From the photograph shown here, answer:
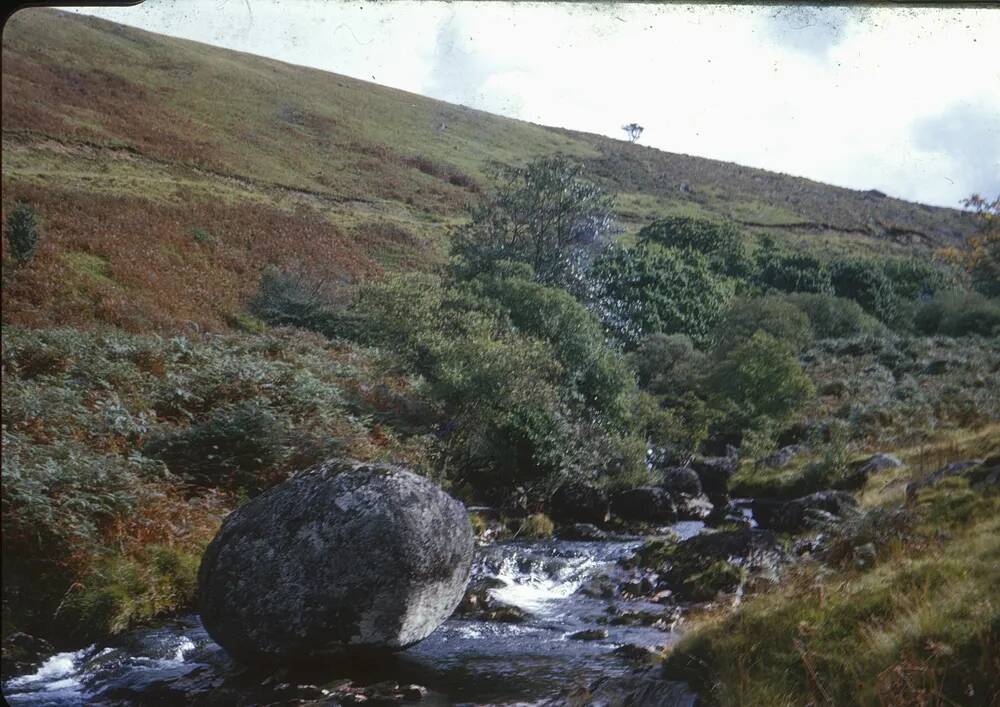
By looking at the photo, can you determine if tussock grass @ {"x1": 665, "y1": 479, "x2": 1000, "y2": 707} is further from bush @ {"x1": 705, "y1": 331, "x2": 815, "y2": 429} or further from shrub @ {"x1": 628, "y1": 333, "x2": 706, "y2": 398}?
shrub @ {"x1": 628, "y1": 333, "x2": 706, "y2": 398}

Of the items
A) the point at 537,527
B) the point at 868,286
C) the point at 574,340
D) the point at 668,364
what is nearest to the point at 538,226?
the point at 574,340

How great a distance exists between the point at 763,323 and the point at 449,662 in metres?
3.33

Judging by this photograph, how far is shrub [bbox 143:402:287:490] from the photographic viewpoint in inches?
221

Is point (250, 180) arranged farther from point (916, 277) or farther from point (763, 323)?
point (916, 277)

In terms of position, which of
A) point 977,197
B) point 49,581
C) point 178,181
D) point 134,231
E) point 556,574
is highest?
point 977,197

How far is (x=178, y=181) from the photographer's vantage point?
19.7 ft

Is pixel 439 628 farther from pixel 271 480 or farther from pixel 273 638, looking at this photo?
pixel 271 480

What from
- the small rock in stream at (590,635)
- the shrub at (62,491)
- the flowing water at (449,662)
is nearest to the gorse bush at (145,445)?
the shrub at (62,491)

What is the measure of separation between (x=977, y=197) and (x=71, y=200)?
5.81m

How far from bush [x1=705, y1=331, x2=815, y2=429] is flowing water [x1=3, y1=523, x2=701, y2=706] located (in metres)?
1.36

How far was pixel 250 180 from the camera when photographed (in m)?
6.24

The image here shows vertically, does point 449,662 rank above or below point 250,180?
below

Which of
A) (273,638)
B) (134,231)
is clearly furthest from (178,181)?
(273,638)

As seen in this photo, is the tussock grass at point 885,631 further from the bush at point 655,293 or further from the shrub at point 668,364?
the bush at point 655,293
